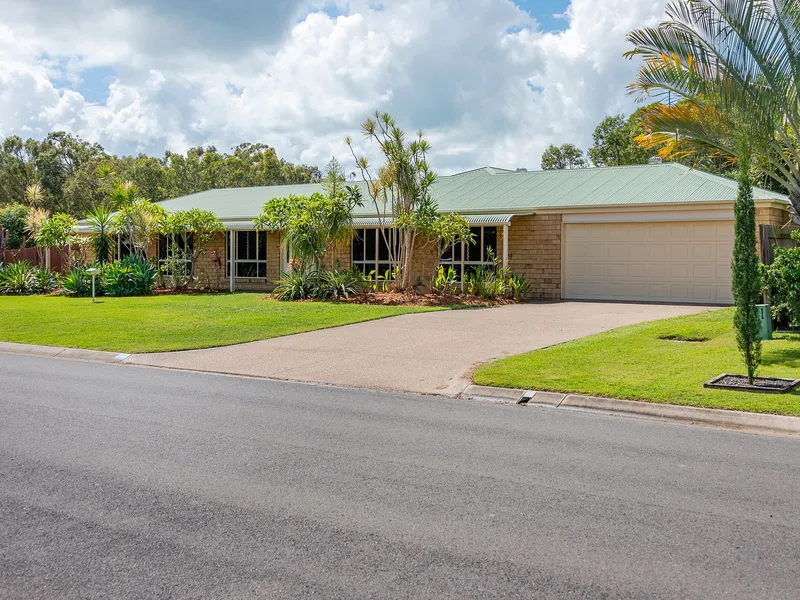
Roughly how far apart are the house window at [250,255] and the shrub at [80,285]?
15.8 feet

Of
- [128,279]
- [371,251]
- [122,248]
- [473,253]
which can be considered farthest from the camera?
[122,248]

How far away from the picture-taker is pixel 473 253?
23703 mm

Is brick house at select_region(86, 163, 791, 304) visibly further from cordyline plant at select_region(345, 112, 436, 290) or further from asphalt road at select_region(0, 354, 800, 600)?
asphalt road at select_region(0, 354, 800, 600)

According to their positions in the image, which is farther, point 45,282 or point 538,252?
point 45,282

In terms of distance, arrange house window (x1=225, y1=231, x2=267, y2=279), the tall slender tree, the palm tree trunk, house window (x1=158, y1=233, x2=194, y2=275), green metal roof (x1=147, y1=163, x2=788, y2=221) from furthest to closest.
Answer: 1. house window (x1=158, y1=233, x2=194, y2=275)
2. house window (x1=225, y1=231, x2=267, y2=279)
3. green metal roof (x1=147, y1=163, x2=788, y2=221)
4. the palm tree trunk
5. the tall slender tree

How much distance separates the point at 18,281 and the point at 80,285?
10.2ft

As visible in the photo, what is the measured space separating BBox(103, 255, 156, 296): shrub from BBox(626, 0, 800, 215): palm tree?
1741cm

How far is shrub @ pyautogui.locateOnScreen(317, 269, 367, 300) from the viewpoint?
21.1 metres

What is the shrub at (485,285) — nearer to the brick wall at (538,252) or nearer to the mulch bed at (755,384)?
the brick wall at (538,252)

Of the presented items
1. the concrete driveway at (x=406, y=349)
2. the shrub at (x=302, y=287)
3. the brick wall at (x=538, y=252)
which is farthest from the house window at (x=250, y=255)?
the concrete driveway at (x=406, y=349)

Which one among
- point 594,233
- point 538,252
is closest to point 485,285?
point 538,252

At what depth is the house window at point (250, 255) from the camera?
2747cm

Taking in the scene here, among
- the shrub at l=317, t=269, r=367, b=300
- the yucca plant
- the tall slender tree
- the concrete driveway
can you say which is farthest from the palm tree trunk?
the yucca plant

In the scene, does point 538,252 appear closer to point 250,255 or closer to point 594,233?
point 594,233
